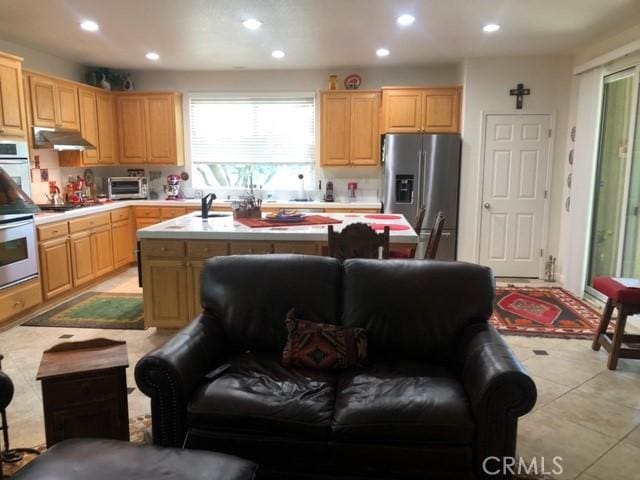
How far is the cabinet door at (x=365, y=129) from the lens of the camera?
6.40 m

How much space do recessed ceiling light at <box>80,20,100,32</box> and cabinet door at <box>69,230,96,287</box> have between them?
2081 mm

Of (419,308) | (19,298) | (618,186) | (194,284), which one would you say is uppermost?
(618,186)

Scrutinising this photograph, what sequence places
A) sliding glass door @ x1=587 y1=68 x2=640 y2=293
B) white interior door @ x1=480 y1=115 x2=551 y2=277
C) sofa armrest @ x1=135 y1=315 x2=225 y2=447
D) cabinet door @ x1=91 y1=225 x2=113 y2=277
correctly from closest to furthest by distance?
sofa armrest @ x1=135 y1=315 x2=225 y2=447 → sliding glass door @ x1=587 y1=68 x2=640 y2=293 → cabinet door @ x1=91 y1=225 x2=113 y2=277 → white interior door @ x1=480 y1=115 x2=551 y2=277

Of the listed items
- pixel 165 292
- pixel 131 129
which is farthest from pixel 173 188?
pixel 165 292

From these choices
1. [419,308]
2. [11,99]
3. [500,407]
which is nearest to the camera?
[500,407]

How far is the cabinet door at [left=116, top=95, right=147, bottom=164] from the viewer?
6.70 meters

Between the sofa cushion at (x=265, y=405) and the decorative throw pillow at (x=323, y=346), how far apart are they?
14 cm

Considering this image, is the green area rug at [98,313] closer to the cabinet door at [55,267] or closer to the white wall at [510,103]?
the cabinet door at [55,267]

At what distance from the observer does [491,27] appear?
450cm

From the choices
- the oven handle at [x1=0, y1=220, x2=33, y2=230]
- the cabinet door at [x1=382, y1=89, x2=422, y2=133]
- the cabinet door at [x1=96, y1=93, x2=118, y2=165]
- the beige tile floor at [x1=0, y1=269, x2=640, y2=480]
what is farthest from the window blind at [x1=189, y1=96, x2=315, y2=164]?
the beige tile floor at [x1=0, y1=269, x2=640, y2=480]

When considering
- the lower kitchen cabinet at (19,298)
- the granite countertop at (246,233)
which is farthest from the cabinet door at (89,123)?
the granite countertop at (246,233)

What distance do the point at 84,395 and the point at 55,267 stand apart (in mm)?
3214

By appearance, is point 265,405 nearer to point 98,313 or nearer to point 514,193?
point 98,313

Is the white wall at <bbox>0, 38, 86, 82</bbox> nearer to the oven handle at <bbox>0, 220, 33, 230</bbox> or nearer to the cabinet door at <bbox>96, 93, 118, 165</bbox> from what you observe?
the cabinet door at <bbox>96, 93, 118, 165</bbox>
